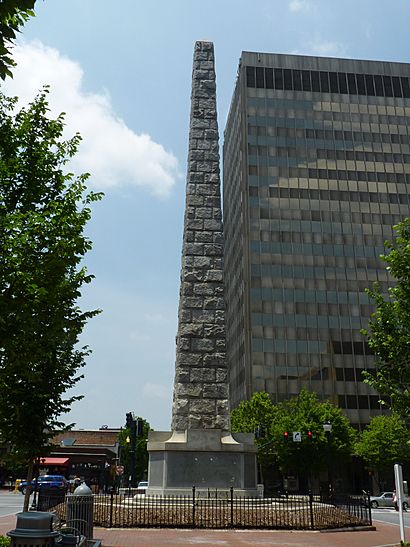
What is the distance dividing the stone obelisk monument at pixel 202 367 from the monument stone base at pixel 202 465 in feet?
0.11

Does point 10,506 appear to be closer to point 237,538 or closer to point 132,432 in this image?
point 132,432

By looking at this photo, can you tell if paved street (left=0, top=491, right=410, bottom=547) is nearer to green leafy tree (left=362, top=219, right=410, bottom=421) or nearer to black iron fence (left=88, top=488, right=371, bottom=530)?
black iron fence (left=88, top=488, right=371, bottom=530)

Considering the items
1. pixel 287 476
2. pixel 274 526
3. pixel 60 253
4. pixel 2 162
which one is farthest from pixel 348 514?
pixel 287 476

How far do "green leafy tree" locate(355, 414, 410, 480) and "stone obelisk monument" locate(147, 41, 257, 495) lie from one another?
31968mm

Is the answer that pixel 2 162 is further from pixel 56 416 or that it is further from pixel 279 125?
pixel 279 125

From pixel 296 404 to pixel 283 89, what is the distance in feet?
134

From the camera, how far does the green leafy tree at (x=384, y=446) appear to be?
48.6 meters

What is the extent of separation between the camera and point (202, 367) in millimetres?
21734

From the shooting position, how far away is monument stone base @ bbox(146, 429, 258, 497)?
20109 mm

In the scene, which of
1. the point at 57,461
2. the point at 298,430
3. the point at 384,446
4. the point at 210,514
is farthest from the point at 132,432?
the point at 57,461

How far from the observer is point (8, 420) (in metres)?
17.8

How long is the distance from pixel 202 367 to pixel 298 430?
2816 cm

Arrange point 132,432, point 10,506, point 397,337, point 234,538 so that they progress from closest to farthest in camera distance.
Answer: point 234,538 < point 397,337 < point 132,432 < point 10,506

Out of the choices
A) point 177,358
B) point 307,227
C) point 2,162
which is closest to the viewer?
point 2,162
